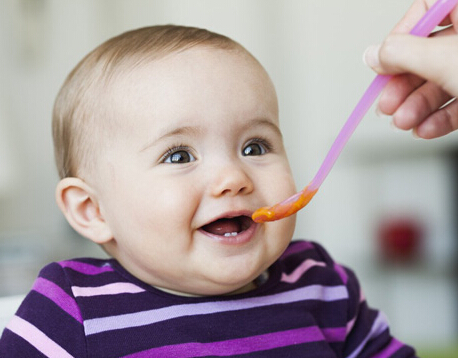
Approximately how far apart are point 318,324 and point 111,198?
31 cm

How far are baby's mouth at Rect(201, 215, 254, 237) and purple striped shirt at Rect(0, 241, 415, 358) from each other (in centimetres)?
9

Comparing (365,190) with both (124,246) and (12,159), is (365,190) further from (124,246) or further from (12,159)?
(124,246)

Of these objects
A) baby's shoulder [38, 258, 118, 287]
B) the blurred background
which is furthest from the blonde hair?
the blurred background

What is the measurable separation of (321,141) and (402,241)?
0.59 m

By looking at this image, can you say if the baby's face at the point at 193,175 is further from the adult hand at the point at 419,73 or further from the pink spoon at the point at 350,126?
the adult hand at the point at 419,73

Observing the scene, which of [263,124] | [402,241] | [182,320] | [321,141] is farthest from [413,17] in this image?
[321,141]

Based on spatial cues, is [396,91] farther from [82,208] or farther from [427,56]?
[82,208]

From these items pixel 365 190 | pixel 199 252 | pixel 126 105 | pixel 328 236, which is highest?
pixel 126 105

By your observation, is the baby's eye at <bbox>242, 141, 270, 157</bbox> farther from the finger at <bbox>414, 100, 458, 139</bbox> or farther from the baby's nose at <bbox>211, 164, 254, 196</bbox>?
the finger at <bbox>414, 100, 458, 139</bbox>

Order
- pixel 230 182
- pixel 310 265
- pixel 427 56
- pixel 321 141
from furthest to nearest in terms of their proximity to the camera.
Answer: pixel 321 141
pixel 310 265
pixel 230 182
pixel 427 56

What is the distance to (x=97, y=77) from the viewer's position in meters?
0.79

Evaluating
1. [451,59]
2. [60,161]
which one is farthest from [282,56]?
[451,59]

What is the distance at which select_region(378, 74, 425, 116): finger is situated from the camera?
695 millimetres

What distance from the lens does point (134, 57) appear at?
0.77 m
